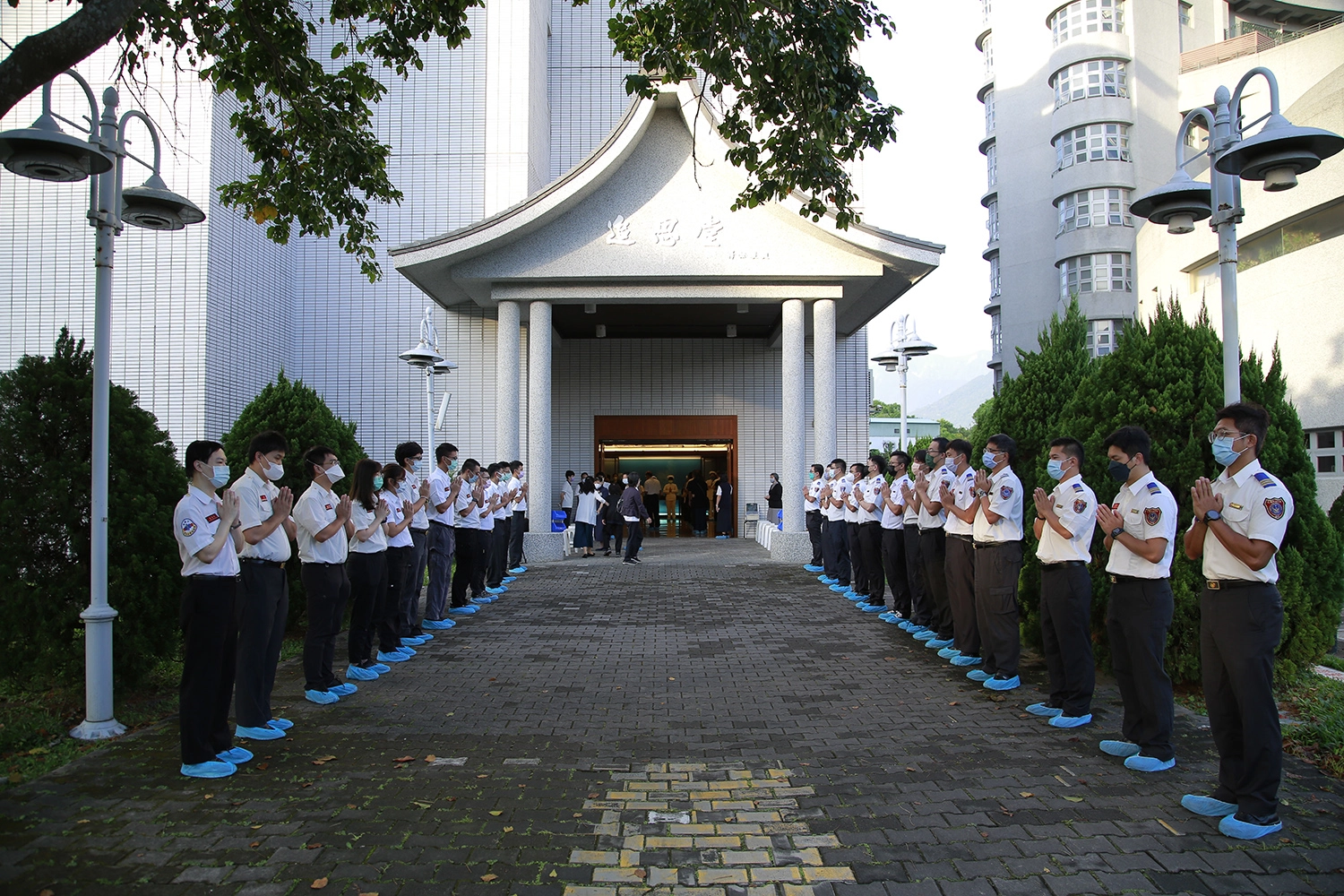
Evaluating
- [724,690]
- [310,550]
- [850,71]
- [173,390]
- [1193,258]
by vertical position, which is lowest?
[724,690]

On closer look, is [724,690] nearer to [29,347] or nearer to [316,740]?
[316,740]

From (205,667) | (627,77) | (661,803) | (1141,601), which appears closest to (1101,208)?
(627,77)

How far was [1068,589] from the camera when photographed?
553cm

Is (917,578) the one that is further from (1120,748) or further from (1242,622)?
(1242,622)

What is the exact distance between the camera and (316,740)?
17.3ft

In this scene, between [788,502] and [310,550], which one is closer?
[310,550]

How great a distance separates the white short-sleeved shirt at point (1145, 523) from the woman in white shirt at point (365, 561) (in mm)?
5373

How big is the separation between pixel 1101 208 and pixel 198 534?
114ft

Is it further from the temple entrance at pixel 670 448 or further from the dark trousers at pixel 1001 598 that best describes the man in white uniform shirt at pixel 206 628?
the temple entrance at pixel 670 448

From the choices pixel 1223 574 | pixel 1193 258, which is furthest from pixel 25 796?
pixel 1193 258

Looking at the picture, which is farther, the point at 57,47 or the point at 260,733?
the point at 260,733

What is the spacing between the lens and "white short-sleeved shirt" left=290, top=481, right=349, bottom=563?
19.9ft

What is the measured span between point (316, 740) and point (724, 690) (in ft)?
9.71

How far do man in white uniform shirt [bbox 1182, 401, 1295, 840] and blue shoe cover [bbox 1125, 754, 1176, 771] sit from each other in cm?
44
